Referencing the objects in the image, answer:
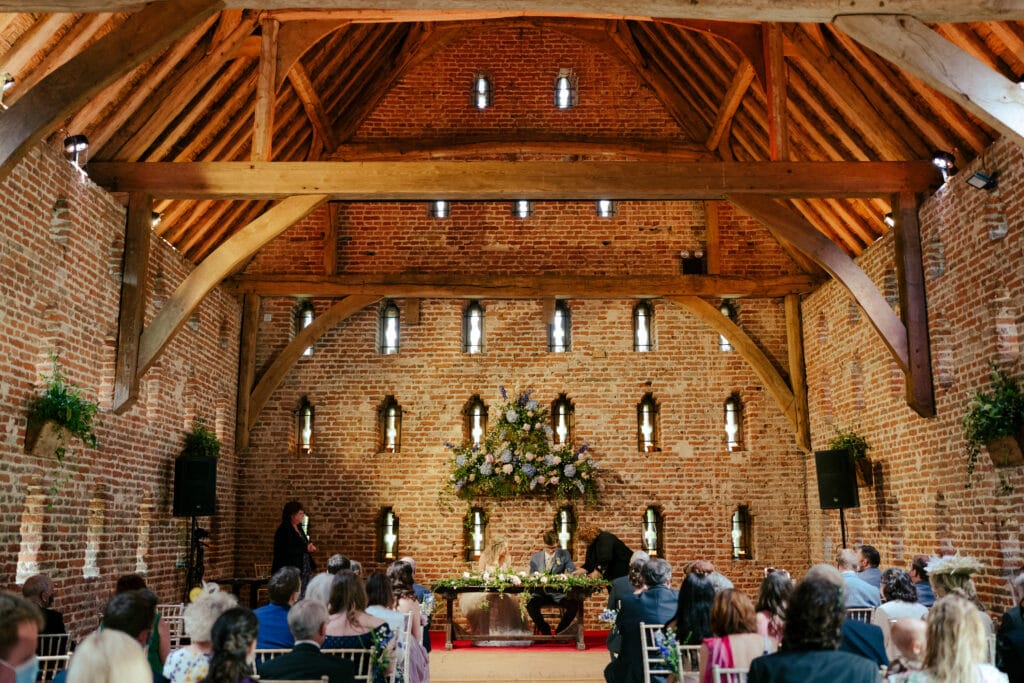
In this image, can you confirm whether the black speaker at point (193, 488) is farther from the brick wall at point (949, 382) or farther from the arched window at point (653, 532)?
the brick wall at point (949, 382)

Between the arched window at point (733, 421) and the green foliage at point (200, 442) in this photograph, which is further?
the arched window at point (733, 421)

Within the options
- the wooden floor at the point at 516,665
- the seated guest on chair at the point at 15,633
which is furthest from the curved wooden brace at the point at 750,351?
the seated guest on chair at the point at 15,633

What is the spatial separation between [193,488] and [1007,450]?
804cm

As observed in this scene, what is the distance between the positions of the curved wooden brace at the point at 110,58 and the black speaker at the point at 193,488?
488 centimetres

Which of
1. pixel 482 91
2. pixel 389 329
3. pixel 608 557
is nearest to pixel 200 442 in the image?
pixel 389 329

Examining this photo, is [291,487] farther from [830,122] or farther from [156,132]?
[830,122]

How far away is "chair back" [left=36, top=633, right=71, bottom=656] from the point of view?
18.5 feet

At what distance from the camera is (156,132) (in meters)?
9.08

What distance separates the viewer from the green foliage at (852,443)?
430 inches

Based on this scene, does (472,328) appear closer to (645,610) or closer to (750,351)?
(750,351)

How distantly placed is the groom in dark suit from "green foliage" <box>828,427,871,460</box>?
3.41m

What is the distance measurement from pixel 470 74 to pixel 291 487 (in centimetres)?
654

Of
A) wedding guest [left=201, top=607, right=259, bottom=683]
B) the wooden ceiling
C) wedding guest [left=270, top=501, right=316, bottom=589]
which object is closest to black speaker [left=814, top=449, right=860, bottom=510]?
the wooden ceiling

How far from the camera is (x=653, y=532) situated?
13.1 meters
